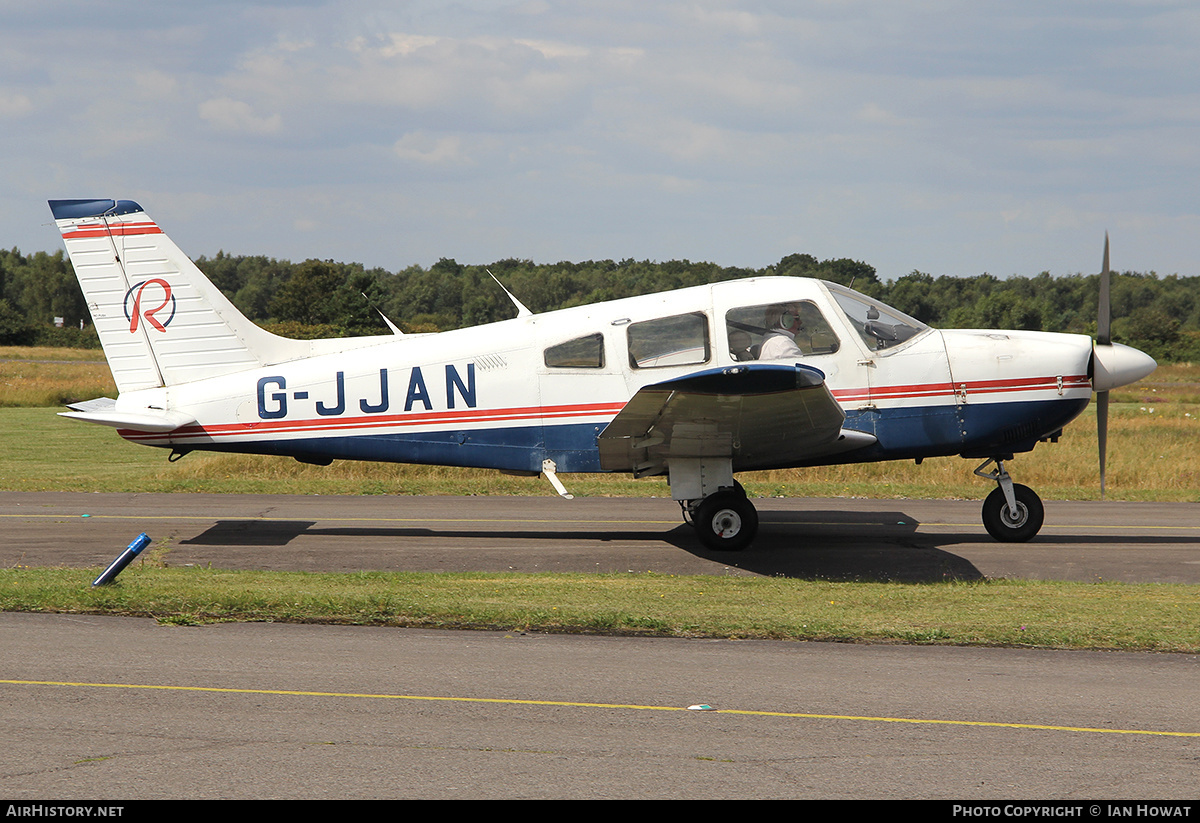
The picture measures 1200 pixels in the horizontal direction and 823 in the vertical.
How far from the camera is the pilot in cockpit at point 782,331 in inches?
424

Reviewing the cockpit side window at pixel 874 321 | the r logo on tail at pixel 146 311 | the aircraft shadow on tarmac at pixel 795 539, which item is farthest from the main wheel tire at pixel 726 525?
the r logo on tail at pixel 146 311

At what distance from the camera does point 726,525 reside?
10.8 metres

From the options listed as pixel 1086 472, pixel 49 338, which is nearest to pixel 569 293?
pixel 49 338

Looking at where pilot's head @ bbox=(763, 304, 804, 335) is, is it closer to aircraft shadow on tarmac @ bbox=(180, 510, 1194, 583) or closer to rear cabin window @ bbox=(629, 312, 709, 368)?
rear cabin window @ bbox=(629, 312, 709, 368)

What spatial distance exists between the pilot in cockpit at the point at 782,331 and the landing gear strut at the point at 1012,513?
2745 millimetres

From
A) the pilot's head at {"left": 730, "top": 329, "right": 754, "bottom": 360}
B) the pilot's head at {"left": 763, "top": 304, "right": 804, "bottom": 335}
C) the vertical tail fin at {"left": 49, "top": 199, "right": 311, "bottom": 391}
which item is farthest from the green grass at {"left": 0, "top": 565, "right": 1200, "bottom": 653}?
the vertical tail fin at {"left": 49, "top": 199, "right": 311, "bottom": 391}

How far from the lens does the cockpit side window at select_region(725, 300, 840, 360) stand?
1080 cm

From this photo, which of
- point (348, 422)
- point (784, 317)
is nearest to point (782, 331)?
point (784, 317)

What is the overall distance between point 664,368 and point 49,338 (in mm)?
87551

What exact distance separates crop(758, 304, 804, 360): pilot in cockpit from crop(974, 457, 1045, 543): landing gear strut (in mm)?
2745

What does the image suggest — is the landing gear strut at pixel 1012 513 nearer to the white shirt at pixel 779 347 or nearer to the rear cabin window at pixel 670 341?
the white shirt at pixel 779 347

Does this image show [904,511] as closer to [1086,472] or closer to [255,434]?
[1086,472]

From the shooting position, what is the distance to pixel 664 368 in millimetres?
10969

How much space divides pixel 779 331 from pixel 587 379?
84.4 inches
